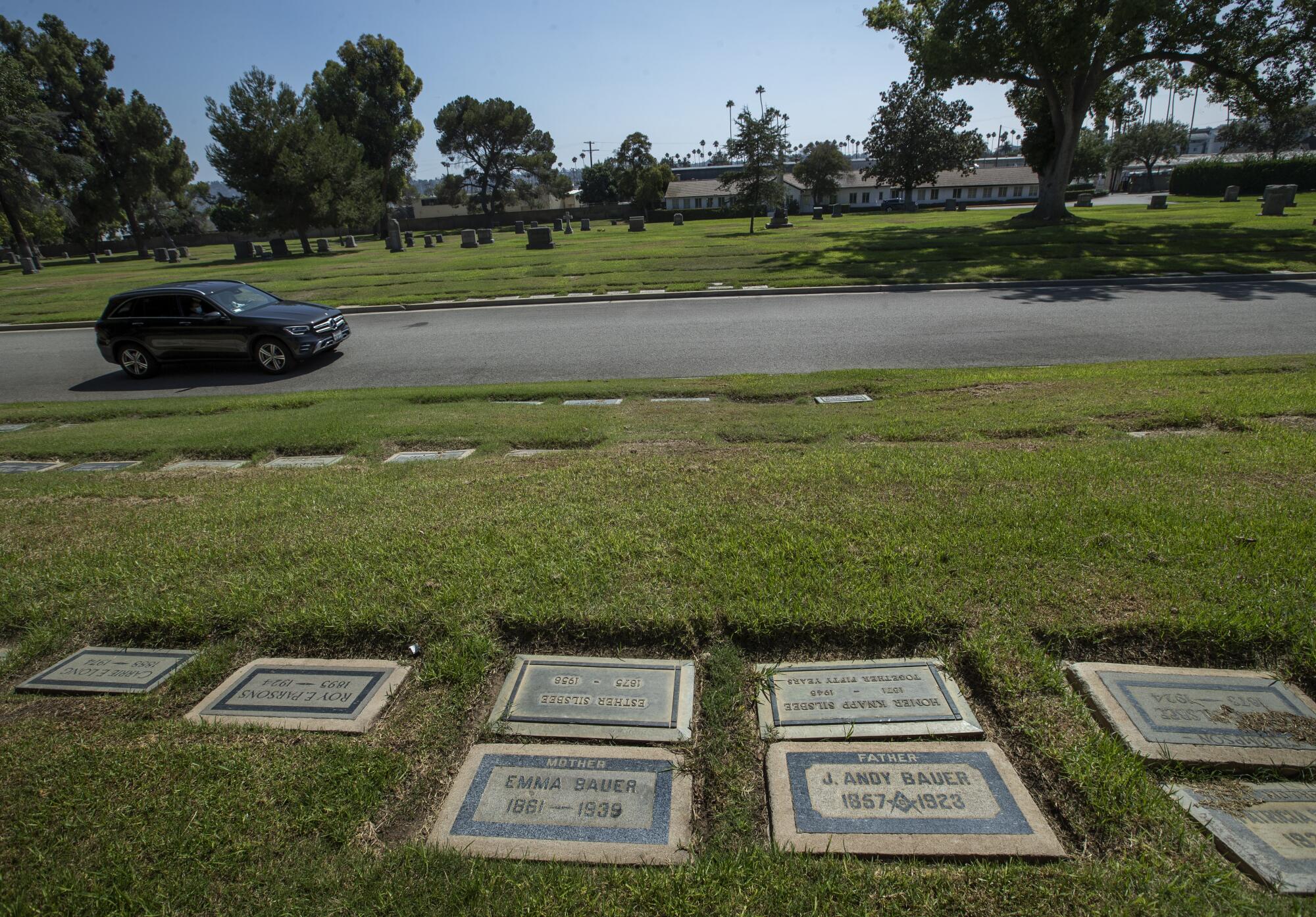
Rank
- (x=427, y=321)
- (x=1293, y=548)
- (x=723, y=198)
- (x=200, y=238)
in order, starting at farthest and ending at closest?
1. (x=723, y=198)
2. (x=200, y=238)
3. (x=427, y=321)
4. (x=1293, y=548)

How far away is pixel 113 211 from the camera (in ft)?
171

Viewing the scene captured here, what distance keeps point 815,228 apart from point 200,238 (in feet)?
210

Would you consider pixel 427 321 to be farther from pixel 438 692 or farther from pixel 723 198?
pixel 723 198

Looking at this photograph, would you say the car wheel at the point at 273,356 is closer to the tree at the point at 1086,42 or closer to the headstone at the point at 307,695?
the headstone at the point at 307,695

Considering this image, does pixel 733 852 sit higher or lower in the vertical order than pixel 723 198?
→ lower

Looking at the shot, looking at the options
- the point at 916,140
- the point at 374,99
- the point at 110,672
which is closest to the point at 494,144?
the point at 374,99

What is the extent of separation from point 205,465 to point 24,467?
2.18 m

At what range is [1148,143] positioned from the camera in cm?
8212

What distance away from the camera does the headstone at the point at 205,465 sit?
268 inches

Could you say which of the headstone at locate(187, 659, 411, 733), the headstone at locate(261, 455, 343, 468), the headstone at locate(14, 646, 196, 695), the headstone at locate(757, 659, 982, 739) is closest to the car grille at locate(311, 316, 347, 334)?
the headstone at locate(261, 455, 343, 468)

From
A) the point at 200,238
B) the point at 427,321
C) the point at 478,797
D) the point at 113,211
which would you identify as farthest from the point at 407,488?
the point at 200,238

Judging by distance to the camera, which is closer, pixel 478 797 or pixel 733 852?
pixel 733 852

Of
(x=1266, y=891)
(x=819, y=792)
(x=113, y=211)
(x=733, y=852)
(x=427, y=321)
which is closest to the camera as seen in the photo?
(x=1266, y=891)

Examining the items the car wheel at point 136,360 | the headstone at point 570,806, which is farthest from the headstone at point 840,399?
the car wheel at point 136,360
